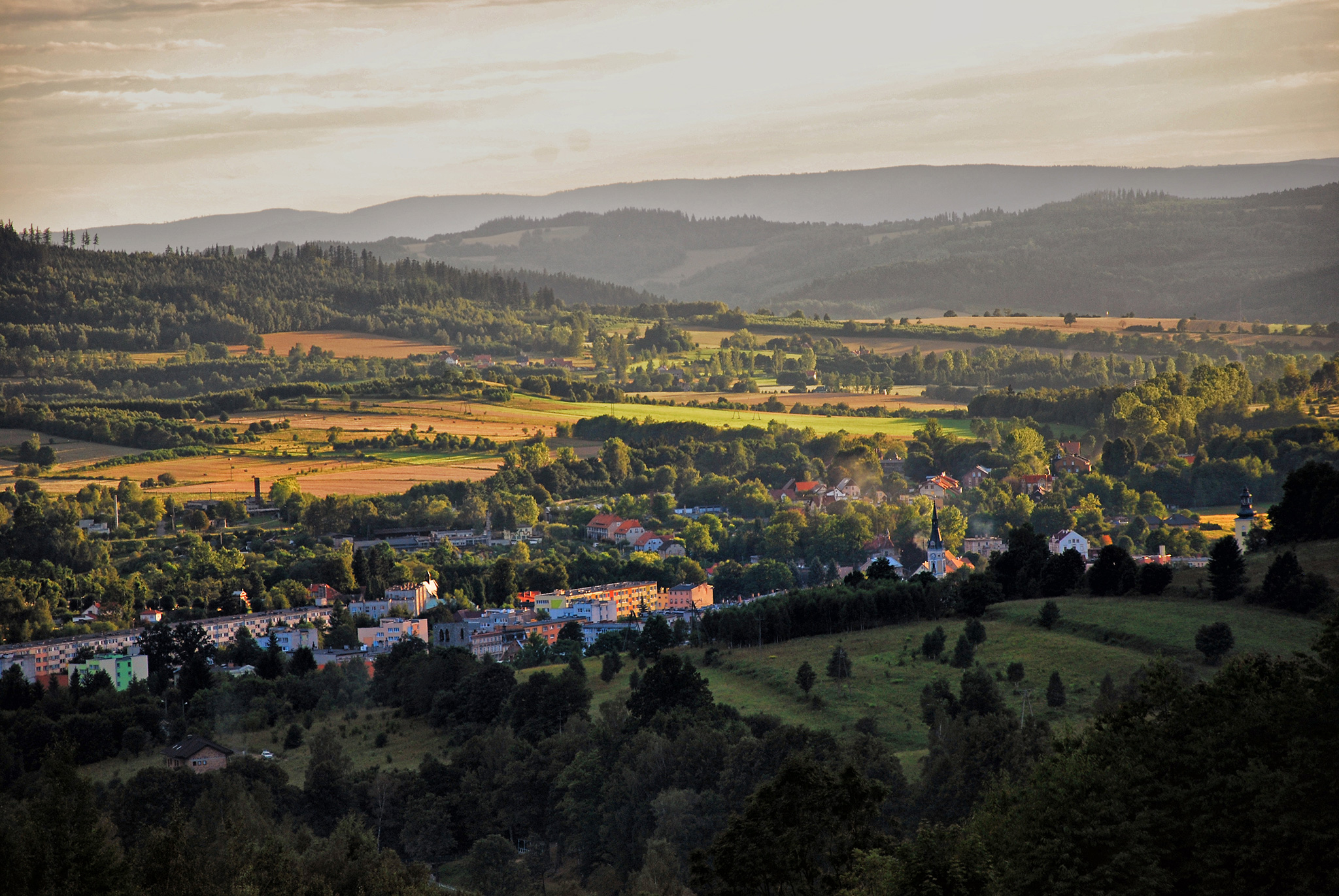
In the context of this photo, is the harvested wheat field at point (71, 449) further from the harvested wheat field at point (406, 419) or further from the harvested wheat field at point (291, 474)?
the harvested wheat field at point (406, 419)

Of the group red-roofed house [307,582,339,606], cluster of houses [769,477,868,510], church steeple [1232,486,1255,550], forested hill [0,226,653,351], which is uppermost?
forested hill [0,226,653,351]

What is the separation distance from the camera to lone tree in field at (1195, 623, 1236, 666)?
3578cm

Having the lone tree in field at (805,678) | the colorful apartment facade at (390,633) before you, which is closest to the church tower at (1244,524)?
the lone tree in field at (805,678)

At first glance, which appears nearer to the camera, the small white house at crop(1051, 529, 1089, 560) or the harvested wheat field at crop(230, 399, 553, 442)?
the small white house at crop(1051, 529, 1089, 560)

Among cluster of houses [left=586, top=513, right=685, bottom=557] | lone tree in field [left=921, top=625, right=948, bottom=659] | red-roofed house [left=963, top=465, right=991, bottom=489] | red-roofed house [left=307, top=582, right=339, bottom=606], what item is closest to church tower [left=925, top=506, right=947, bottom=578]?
cluster of houses [left=586, top=513, right=685, bottom=557]

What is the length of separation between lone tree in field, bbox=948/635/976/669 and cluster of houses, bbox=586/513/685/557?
4033 centimetres

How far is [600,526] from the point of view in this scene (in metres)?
88.2

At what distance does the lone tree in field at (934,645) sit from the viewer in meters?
40.6

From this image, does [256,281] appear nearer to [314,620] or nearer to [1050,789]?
[314,620]

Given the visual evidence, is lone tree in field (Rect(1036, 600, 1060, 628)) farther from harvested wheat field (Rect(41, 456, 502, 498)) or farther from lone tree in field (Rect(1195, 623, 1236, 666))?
harvested wheat field (Rect(41, 456, 502, 498))

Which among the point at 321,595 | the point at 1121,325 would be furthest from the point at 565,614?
the point at 1121,325

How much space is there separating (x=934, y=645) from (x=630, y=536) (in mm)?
45597

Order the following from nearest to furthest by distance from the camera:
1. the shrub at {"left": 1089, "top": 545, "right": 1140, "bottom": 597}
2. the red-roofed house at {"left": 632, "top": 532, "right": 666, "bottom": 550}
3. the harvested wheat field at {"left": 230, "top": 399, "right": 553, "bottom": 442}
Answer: the shrub at {"left": 1089, "top": 545, "right": 1140, "bottom": 597}, the red-roofed house at {"left": 632, "top": 532, "right": 666, "bottom": 550}, the harvested wheat field at {"left": 230, "top": 399, "right": 553, "bottom": 442}

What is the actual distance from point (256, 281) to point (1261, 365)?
11923 cm
